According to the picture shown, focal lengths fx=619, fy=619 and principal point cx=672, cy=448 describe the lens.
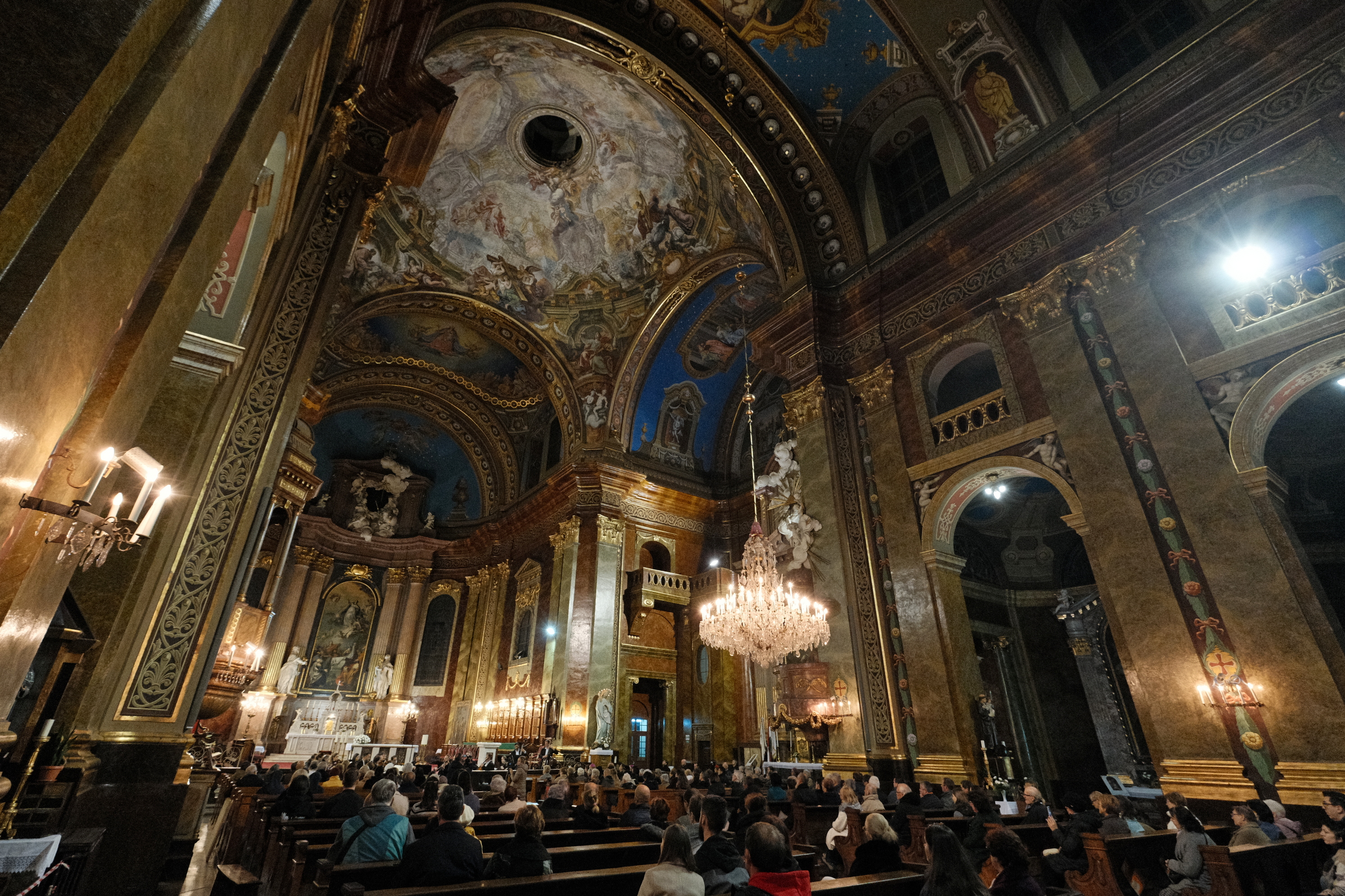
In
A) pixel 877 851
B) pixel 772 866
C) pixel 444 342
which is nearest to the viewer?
pixel 772 866

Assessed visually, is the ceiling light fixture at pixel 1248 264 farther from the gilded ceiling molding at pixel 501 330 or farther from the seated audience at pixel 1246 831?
the gilded ceiling molding at pixel 501 330

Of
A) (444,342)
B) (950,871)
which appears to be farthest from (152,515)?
(444,342)

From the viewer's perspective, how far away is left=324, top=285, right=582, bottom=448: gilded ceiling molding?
1584cm

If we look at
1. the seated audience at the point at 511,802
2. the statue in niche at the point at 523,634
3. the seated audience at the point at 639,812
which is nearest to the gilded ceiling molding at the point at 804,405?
the seated audience at the point at 639,812

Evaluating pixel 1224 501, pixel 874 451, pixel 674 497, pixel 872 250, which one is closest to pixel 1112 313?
pixel 1224 501

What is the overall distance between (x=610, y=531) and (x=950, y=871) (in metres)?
13.6

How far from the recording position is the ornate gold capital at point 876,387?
987 centimetres

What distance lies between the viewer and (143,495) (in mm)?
2941

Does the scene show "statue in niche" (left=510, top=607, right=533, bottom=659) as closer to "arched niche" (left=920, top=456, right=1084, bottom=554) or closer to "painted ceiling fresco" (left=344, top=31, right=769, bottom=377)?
"painted ceiling fresco" (left=344, top=31, right=769, bottom=377)

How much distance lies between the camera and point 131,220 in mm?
1891

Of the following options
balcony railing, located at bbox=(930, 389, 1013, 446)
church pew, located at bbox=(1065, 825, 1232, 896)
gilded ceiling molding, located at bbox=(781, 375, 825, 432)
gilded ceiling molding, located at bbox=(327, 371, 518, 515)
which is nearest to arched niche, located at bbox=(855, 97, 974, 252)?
gilded ceiling molding, located at bbox=(781, 375, 825, 432)

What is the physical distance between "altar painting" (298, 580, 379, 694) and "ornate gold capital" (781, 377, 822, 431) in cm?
1627

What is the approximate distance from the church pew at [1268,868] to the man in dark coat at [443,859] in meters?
4.04

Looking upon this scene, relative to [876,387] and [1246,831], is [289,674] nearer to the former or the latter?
[876,387]
